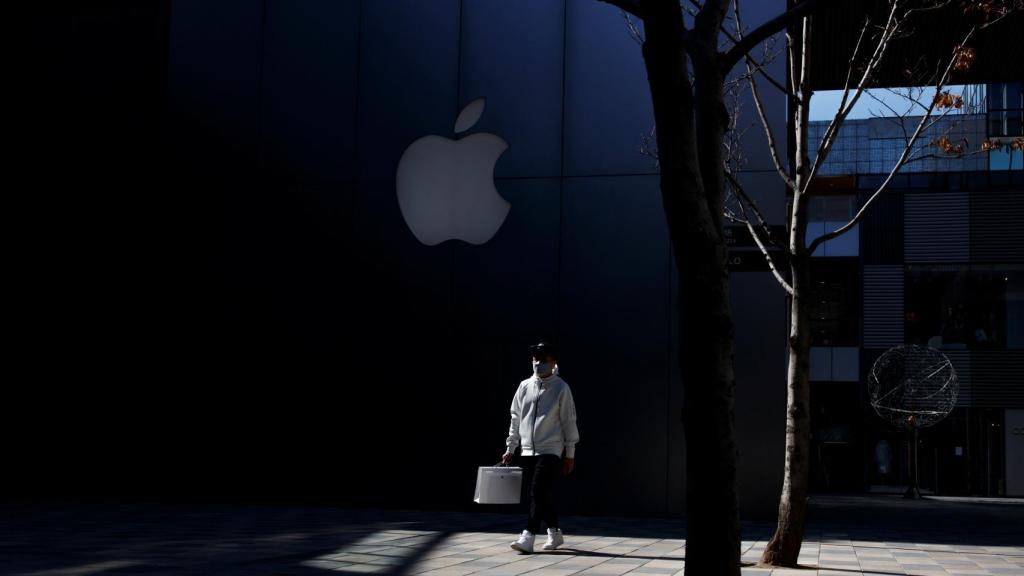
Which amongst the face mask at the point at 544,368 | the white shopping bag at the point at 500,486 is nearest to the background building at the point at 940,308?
the face mask at the point at 544,368

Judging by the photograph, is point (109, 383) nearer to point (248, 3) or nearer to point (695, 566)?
point (248, 3)

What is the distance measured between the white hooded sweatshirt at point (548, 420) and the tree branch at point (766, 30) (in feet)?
15.6

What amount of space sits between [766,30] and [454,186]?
31.2ft

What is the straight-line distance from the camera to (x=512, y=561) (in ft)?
28.1

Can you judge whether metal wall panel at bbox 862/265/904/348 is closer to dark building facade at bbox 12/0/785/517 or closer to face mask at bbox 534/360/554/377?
dark building facade at bbox 12/0/785/517

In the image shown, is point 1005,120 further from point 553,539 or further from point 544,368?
point 553,539

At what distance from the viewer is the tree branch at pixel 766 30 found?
16.4ft

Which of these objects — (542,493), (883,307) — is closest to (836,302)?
(883,307)

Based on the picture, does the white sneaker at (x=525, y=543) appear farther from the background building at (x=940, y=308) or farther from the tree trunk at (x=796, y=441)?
the background building at (x=940, y=308)

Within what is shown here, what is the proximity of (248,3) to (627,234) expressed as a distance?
247 inches

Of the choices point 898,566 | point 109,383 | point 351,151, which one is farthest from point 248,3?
point 898,566

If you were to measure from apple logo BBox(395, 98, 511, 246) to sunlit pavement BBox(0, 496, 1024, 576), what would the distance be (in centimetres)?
365

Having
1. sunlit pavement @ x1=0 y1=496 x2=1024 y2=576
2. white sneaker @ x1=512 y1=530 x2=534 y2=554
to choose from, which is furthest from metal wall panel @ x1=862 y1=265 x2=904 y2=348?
white sneaker @ x1=512 y1=530 x2=534 y2=554

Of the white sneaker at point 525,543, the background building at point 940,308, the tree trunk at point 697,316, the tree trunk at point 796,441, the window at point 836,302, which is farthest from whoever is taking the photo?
the window at point 836,302
